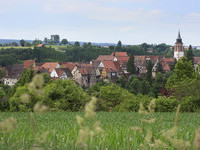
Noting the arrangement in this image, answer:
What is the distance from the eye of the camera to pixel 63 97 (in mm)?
30625

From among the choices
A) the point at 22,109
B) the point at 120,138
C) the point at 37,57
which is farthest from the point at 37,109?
the point at 37,57

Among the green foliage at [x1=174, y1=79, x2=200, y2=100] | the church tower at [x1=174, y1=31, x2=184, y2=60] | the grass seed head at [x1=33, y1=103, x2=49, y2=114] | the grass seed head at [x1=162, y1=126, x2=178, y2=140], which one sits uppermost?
the church tower at [x1=174, y1=31, x2=184, y2=60]

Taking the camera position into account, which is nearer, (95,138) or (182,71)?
(95,138)

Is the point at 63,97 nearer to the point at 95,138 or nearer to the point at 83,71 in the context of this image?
the point at 95,138

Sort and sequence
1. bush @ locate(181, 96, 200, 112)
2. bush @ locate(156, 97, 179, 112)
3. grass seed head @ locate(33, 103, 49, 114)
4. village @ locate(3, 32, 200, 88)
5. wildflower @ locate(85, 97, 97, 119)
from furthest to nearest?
1. village @ locate(3, 32, 200, 88)
2. bush @ locate(181, 96, 200, 112)
3. bush @ locate(156, 97, 179, 112)
4. grass seed head @ locate(33, 103, 49, 114)
5. wildflower @ locate(85, 97, 97, 119)

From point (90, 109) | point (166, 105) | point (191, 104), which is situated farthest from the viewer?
point (191, 104)

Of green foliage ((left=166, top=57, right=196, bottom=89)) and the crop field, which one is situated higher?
the crop field

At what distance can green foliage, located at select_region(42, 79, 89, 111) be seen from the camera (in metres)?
29.9

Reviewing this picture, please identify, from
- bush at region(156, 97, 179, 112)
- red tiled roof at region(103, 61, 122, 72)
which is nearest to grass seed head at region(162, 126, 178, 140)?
bush at region(156, 97, 179, 112)

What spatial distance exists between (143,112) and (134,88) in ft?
256

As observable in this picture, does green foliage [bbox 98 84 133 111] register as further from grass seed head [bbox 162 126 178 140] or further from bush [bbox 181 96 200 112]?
grass seed head [bbox 162 126 178 140]

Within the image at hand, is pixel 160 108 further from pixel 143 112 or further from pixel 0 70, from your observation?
pixel 0 70

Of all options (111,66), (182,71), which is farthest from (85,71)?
(182,71)

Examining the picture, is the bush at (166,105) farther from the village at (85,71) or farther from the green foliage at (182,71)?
the village at (85,71)
